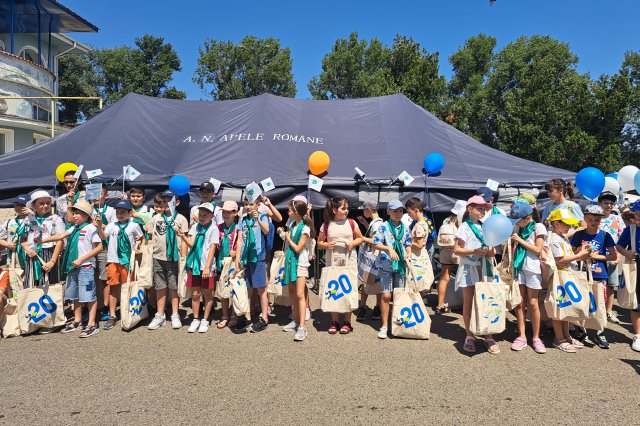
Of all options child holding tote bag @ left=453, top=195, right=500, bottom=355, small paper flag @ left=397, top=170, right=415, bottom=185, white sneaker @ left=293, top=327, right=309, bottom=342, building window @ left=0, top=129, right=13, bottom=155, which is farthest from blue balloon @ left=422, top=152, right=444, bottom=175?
building window @ left=0, top=129, right=13, bottom=155

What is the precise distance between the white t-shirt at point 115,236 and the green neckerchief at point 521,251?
4450 millimetres

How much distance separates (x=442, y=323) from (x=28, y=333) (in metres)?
5.13

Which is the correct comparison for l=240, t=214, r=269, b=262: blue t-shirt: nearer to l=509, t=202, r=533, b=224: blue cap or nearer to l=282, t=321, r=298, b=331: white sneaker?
l=282, t=321, r=298, b=331: white sneaker

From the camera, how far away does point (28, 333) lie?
16.1ft

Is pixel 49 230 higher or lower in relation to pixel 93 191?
lower

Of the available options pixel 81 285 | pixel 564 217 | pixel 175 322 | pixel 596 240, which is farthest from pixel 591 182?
pixel 81 285

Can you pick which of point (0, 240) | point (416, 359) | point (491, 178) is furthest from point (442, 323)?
point (0, 240)

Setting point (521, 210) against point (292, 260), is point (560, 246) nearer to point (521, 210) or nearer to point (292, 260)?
point (521, 210)

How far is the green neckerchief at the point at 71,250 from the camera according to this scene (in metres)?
5.00

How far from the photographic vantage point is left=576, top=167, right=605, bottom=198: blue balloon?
6457 millimetres

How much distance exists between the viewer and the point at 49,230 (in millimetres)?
5098

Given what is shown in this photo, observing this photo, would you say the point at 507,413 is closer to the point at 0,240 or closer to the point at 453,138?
the point at 0,240

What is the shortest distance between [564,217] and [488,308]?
51.4 inches

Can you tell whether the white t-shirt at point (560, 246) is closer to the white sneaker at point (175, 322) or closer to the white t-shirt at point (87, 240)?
the white sneaker at point (175, 322)
